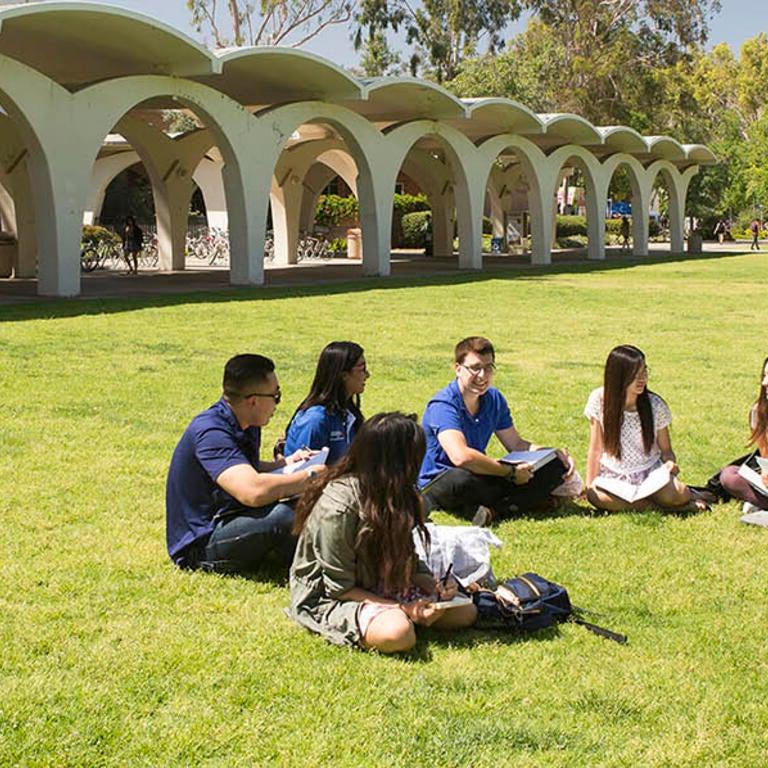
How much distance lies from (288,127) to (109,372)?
40.0 feet

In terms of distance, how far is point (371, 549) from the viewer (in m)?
4.39

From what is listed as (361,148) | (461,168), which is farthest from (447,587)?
(461,168)

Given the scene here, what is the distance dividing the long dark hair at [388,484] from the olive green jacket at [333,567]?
47 millimetres

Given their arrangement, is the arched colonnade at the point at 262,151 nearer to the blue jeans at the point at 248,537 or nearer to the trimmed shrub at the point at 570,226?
the blue jeans at the point at 248,537

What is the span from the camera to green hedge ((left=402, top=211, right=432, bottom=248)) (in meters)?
46.8

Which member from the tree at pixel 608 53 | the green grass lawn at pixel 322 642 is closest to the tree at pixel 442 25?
the tree at pixel 608 53

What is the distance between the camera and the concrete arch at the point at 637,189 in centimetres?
3478

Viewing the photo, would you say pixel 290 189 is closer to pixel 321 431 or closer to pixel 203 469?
pixel 321 431

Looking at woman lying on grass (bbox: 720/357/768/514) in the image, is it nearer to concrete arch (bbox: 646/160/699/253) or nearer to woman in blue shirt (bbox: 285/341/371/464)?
woman in blue shirt (bbox: 285/341/371/464)

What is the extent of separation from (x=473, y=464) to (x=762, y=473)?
1.66 metres

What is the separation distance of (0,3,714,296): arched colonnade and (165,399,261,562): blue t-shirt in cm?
1180

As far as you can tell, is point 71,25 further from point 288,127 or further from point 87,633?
point 87,633

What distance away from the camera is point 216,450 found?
500 cm

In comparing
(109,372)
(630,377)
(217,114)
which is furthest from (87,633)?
(217,114)
